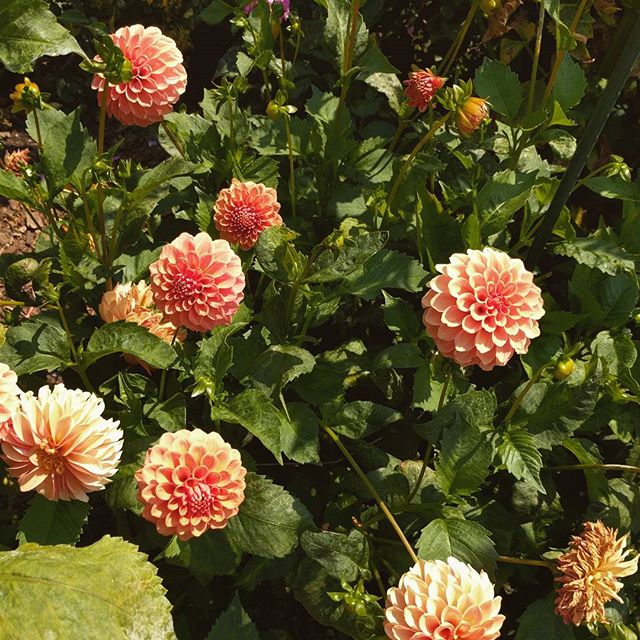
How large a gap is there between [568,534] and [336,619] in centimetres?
62

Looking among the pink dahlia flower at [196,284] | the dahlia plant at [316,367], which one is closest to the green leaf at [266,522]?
the dahlia plant at [316,367]

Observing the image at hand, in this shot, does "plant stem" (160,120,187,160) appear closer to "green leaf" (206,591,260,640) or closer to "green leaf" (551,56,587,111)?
"green leaf" (551,56,587,111)

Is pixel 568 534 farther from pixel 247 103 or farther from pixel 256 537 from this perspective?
pixel 247 103

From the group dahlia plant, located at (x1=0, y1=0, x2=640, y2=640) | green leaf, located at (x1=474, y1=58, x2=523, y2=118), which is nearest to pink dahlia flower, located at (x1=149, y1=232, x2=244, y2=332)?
dahlia plant, located at (x1=0, y1=0, x2=640, y2=640)

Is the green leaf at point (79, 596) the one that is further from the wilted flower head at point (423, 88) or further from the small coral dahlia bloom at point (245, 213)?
the wilted flower head at point (423, 88)

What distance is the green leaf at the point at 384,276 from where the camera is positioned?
→ 155 centimetres

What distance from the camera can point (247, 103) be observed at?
2.55m

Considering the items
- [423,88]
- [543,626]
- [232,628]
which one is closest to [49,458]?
[232,628]

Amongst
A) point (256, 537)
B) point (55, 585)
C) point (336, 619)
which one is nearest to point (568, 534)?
point (336, 619)

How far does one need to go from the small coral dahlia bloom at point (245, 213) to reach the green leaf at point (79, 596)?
749mm

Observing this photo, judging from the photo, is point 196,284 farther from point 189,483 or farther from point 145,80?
point 145,80

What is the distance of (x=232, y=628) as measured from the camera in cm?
135

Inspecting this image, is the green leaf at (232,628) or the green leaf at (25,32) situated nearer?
the green leaf at (25,32)

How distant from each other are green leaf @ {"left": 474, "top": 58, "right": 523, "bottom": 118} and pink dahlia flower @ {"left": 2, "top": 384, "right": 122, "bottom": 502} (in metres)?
1.19
